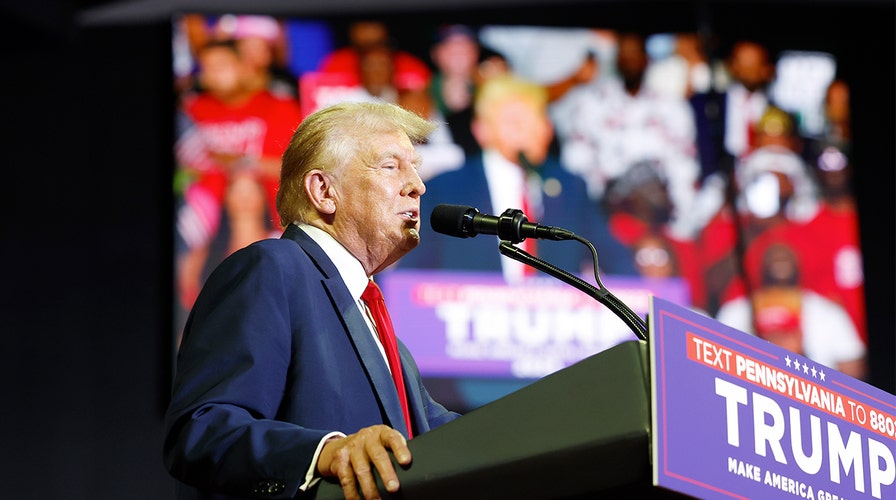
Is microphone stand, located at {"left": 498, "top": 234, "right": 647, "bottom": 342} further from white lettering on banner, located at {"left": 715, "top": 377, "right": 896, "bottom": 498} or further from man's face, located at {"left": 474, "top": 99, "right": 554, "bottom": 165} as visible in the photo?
man's face, located at {"left": 474, "top": 99, "right": 554, "bottom": 165}

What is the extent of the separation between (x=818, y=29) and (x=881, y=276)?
1291mm

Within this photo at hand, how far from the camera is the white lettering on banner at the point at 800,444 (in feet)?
4.42

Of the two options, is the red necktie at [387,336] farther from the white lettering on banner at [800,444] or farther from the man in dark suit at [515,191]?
the man in dark suit at [515,191]

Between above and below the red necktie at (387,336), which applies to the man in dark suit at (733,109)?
above

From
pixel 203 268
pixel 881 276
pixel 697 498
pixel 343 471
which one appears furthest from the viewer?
pixel 881 276

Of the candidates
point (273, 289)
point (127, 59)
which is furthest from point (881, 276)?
point (273, 289)

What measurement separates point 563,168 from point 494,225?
3.52 meters

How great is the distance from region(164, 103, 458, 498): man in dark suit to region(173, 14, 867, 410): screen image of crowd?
2.79m

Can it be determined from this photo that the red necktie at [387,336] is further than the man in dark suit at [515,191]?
No

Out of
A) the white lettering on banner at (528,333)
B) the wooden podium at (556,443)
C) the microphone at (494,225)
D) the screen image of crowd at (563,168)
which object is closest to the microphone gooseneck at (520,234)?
the microphone at (494,225)

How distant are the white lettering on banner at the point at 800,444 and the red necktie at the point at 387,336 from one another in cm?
67

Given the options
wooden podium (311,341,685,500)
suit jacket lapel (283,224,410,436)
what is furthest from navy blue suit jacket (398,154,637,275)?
wooden podium (311,341,685,500)

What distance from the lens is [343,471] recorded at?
1.41 metres

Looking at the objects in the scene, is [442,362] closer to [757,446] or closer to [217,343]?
[217,343]
